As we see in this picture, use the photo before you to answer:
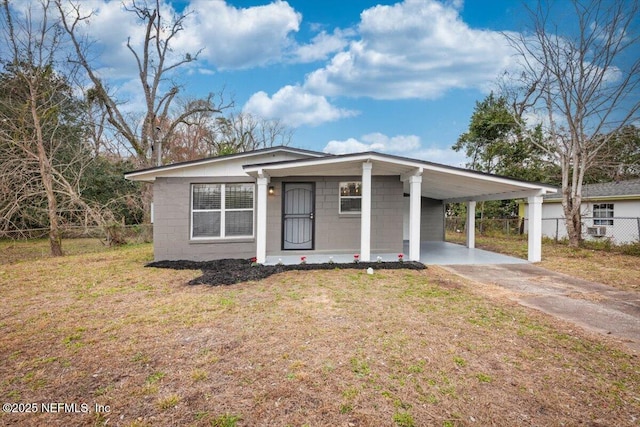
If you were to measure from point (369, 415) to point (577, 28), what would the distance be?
1559 centimetres

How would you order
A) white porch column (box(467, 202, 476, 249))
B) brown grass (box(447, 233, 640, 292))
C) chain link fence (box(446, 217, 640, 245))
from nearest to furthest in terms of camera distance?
brown grass (box(447, 233, 640, 292)) → white porch column (box(467, 202, 476, 249)) → chain link fence (box(446, 217, 640, 245))

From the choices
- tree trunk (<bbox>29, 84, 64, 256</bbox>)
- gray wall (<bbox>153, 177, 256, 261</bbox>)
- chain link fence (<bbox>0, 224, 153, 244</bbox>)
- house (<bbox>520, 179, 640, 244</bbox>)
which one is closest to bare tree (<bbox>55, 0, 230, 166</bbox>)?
chain link fence (<bbox>0, 224, 153, 244</bbox>)

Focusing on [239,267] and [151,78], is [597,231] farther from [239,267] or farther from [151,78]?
[151,78]

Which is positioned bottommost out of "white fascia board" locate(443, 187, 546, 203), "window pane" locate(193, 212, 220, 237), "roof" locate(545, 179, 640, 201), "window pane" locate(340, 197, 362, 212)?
"window pane" locate(193, 212, 220, 237)

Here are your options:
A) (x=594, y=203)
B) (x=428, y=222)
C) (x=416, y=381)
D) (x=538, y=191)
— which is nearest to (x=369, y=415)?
(x=416, y=381)

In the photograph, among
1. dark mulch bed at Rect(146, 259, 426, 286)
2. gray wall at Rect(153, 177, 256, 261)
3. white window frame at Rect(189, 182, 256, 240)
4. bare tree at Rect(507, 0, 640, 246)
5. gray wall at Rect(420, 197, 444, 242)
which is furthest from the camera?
gray wall at Rect(420, 197, 444, 242)

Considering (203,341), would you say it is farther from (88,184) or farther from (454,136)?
(454,136)

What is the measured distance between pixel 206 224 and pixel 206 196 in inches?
30.5

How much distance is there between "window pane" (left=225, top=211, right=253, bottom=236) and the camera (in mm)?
8594

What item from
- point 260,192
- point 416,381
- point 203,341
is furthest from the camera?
point 260,192

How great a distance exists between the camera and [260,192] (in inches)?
298

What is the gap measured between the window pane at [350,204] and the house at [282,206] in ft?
0.09

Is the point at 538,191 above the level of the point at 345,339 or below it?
above

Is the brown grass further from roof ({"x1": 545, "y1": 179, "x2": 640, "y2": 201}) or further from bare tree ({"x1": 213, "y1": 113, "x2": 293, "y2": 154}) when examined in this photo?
bare tree ({"x1": 213, "y1": 113, "x2": 293, "y2": 154})
